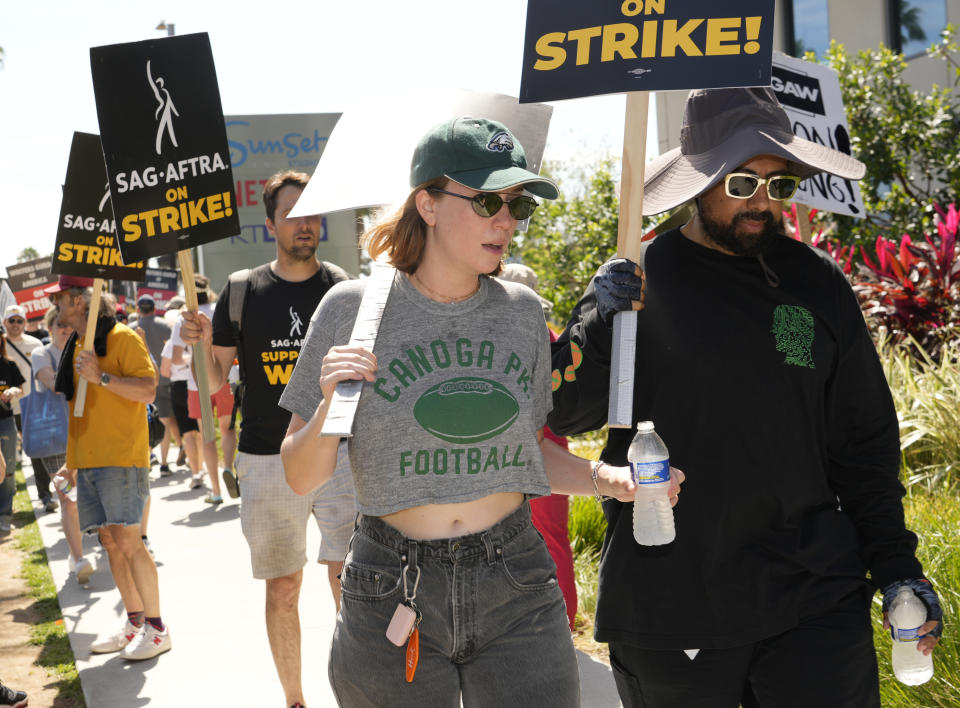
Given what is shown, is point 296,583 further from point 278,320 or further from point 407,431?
point 407,431

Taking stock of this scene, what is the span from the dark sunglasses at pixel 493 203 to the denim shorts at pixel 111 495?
4.18m

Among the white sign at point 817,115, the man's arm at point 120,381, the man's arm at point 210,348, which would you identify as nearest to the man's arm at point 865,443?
the white sign at point 817,115

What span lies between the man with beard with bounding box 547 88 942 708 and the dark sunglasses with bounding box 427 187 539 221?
0.85 ft

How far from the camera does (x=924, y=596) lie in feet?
9.05

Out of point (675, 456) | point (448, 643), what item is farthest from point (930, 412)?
point (448, 643)

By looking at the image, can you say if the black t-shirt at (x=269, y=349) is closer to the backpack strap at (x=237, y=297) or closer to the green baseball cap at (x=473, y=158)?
the backpack strap at (x=237, y=297)

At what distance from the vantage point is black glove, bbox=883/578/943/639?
9.04 feet

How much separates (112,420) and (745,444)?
4547mm

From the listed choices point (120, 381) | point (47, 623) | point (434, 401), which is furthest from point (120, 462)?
point (434, 401)

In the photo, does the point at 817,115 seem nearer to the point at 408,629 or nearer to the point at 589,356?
the point at 589,356

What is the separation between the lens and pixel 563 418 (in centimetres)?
293

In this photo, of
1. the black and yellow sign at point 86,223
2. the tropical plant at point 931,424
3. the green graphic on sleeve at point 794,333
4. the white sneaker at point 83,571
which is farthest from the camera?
the white sneaker at point 83,571

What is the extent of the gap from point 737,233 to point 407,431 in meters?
1.07

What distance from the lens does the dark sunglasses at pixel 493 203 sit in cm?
267
